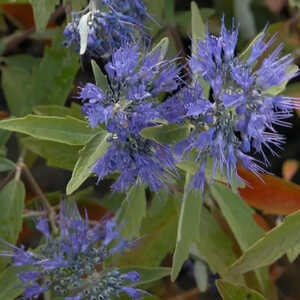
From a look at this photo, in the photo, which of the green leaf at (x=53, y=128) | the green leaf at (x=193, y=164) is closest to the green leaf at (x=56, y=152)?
the green leaf at (x=53, y=128)

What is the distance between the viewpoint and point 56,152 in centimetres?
133

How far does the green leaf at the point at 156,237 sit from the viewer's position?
1.48 meters

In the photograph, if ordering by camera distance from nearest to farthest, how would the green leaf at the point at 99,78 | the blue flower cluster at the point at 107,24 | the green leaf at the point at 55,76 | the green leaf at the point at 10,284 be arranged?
the green leaf at the point at 99,78 < the blue flower cluster at the point at 107,24 < the green leaf at the point at 10,284 < the green leaf at the point at 55,76

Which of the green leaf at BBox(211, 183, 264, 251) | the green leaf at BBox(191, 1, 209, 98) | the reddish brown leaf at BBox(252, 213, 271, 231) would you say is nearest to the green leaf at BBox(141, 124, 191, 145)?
the green leaf at BBox(191, 1, 209, 98)

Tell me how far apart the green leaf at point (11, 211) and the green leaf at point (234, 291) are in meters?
0.53

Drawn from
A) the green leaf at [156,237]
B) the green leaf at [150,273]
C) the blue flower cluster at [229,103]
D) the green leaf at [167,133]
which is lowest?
the green leaf at [156,237]

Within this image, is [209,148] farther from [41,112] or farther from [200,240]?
[41,112]

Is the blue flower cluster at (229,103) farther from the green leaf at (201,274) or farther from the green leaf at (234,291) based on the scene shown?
the green leaf at (201,274)

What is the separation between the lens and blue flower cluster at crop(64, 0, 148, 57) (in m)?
1.09

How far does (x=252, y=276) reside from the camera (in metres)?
1.43

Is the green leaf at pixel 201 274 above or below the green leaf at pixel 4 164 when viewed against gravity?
below

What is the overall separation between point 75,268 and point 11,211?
282mm

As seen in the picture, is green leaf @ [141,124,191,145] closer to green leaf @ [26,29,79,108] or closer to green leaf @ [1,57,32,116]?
green leaf @ [26,29,79,108]

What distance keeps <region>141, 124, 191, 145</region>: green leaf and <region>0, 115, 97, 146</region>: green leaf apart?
192 mm
